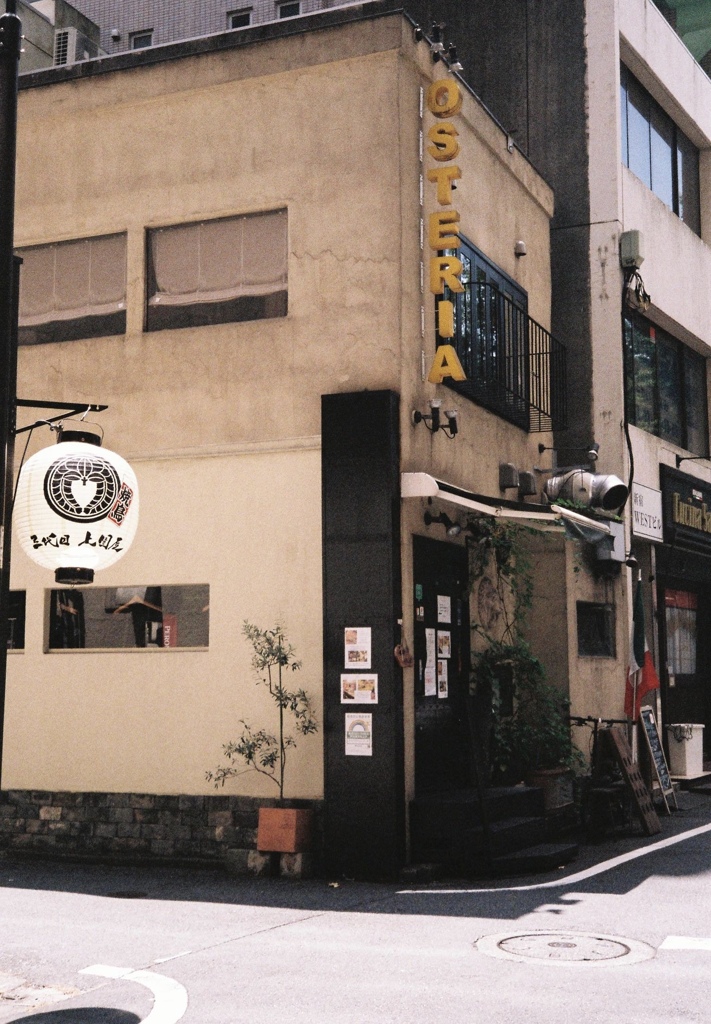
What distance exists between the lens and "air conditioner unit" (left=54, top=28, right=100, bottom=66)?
69.1 feet

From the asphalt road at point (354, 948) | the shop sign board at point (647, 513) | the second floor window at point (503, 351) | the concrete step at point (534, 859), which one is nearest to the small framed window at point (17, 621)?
the asphalt road at point (354, 948)

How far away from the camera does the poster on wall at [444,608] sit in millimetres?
12836

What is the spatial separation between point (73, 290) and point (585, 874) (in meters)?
8.14

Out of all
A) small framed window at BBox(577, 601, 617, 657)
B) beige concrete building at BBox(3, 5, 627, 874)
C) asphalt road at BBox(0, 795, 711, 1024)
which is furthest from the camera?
small framed window at BBox(577, 601, 617, 657)

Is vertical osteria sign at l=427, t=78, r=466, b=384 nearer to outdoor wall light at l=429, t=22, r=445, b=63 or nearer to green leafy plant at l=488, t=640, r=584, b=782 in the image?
outdoor wall light at l=429, t=22, r=445, b=63

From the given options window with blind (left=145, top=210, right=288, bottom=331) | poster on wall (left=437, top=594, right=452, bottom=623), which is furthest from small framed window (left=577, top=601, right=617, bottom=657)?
window with blind (left=145, top=210, right=288, bottom=331)

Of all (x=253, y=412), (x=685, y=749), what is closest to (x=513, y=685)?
(x=253, y=412)

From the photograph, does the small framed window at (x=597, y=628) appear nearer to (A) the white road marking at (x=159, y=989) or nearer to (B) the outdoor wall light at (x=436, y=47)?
(B) the outdoor wall light at (x=436, y=47)

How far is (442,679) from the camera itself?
1282 cm

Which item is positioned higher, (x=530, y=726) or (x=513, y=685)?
(x=513, y=685)

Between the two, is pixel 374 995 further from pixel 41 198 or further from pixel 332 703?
pixel 41 198

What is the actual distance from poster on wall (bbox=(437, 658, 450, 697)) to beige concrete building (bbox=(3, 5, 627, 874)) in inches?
1.7

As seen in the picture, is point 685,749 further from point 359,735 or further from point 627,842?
point 359,735

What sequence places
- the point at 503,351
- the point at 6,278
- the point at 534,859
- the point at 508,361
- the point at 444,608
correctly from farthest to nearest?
the point at 508,361 < the point at 503,351 < the point at 444,608 < the point at 534,859 < the point at 6,278
